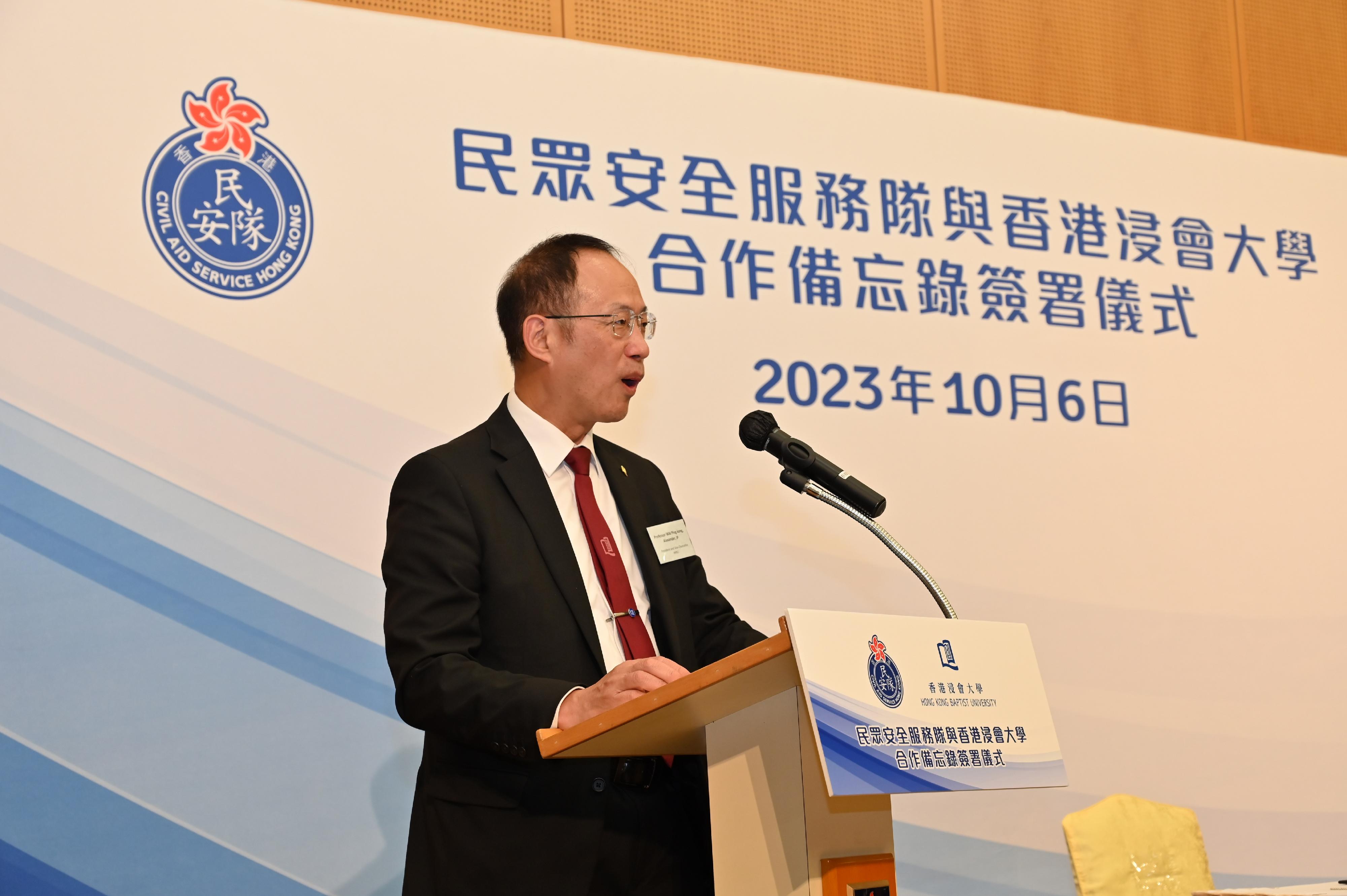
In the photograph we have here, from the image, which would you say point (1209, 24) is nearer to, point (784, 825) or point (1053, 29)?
point (1053, 29)

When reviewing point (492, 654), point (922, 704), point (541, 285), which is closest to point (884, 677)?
point (922, 704)

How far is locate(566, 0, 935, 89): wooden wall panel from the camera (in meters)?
3.65

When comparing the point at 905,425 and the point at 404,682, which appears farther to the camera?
the point at 905,425

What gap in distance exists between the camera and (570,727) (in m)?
1.45

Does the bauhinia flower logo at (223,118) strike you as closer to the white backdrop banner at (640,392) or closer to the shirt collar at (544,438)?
the white backdrop banner at (640,392)

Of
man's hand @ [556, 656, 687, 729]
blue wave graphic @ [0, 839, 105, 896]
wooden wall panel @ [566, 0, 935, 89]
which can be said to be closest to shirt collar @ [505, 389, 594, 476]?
man's hand @ [556, 656, 687, 729]

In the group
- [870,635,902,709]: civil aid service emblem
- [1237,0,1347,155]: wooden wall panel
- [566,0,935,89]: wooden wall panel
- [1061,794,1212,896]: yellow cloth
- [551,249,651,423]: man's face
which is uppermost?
[1237,0,1347,155]: wooden wall panel

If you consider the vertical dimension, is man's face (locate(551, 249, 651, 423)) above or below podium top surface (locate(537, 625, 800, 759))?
above

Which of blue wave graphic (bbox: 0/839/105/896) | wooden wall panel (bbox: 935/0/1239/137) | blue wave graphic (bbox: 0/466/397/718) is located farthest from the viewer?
wooden wall panel (bbox: 935/0/1239/137)

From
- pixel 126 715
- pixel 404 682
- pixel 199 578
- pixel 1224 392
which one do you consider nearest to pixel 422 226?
pixel 199 578

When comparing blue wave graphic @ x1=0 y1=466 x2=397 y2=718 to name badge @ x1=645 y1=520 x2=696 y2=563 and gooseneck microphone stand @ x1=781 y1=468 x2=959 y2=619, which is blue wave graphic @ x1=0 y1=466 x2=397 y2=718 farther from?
gooseneck microphone stand @ x1=781 y1=468 x2=959 y2=619

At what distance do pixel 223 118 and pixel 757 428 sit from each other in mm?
1827

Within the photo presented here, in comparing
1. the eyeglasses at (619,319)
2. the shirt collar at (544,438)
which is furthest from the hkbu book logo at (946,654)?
the eyeglasses at (619,319)

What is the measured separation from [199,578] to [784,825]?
1.82 m
